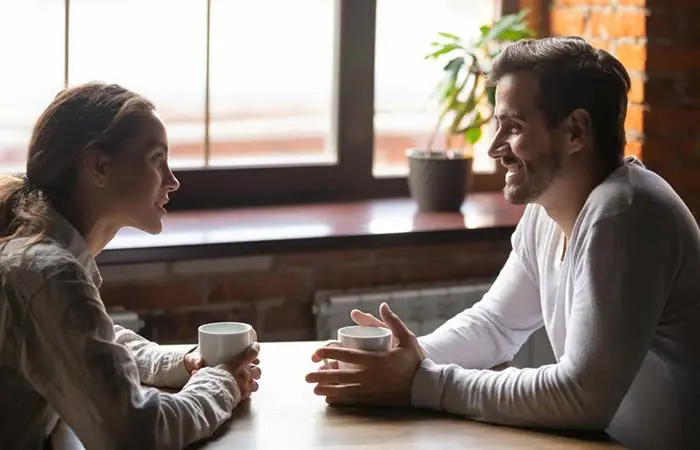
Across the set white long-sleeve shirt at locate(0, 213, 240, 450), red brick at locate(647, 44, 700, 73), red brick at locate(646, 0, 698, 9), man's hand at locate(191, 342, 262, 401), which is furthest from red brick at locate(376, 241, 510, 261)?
white long-sleeve shirt at locate(0, 213, 240, 450)

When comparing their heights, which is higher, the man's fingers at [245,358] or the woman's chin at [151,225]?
the woman's chin at [151,225]

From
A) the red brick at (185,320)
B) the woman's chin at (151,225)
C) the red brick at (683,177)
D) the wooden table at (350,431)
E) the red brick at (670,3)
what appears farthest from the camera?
the red brick at (683,177)

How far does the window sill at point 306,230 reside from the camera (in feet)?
8.55

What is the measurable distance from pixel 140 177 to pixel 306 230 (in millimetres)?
1123

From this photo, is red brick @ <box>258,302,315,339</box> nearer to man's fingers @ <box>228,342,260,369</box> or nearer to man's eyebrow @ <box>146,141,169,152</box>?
man's fingers @ <box>228,342,260,369</box>

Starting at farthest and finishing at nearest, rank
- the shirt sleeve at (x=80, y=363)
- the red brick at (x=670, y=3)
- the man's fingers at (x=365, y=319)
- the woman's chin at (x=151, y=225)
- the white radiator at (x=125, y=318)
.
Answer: the red brick at (x=670, y=3)
the white radiator at (x=125, y=318)
the man's fingers at (x=365, y=319)
the woman's chin at (x=151, y=225)
the shirt sleeve at (x=80, y=363)

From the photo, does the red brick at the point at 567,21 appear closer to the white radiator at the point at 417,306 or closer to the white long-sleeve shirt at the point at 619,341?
the white radiator at the point at 417,306

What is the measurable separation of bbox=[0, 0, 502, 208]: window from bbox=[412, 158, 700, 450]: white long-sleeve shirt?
1285 millimetres

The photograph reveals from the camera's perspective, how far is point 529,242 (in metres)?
2.08

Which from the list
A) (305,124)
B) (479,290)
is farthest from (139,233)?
(479,290)

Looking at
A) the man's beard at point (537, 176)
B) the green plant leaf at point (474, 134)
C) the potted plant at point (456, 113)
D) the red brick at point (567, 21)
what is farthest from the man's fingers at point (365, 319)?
the red brick at point (567, 21)

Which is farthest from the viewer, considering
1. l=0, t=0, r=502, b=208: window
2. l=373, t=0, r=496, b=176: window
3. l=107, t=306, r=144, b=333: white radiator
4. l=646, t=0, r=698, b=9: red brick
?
l=373, t=0, r=496, b=176: window

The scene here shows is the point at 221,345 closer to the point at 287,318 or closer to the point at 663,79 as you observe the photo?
the point at 287,318

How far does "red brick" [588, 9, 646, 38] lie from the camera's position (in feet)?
9.71
